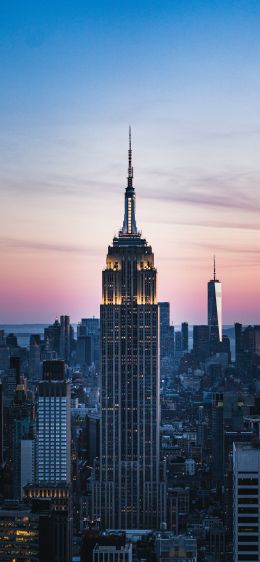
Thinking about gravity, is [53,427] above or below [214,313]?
below

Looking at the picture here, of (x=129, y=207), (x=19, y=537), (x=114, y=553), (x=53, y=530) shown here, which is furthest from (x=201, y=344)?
(x=19, y=537)

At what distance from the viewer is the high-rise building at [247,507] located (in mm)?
17359

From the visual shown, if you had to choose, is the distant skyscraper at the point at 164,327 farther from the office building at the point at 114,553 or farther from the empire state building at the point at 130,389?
the office building at the point at 114,553

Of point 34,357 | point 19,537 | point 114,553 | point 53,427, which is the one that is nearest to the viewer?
point 19,537

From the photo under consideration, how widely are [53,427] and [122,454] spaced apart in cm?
281

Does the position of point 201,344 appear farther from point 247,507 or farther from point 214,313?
point 247,507

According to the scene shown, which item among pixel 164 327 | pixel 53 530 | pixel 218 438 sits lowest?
pixel 53 530

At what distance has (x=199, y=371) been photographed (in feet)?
240

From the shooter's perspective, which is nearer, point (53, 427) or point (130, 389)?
point (130, 389)

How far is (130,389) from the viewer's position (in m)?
43.2

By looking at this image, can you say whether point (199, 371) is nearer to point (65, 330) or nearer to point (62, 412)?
point (65, 330)

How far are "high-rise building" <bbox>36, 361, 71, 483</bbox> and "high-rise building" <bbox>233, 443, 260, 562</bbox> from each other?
84.3ft

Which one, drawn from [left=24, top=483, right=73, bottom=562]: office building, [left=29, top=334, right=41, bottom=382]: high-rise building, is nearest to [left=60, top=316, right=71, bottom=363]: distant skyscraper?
[left=29, top=334, right=41, bottom=382]: high-rise building

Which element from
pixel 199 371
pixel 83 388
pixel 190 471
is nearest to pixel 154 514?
pixel 190 471
